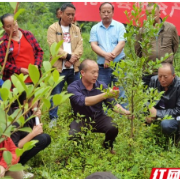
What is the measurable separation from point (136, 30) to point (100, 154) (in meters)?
1.43

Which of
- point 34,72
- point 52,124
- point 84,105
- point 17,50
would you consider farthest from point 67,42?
point 34,72

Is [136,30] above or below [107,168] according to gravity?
above

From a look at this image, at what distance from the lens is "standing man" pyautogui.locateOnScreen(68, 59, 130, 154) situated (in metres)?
3.45

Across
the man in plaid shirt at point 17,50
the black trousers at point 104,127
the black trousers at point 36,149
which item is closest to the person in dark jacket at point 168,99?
the black trousers at point 104,127

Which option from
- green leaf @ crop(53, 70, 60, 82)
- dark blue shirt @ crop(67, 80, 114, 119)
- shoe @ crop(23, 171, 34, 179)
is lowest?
shoe @ crop(23, 171, 34, 179)

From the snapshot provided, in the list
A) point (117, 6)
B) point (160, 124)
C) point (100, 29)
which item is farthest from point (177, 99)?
point (117, 6)

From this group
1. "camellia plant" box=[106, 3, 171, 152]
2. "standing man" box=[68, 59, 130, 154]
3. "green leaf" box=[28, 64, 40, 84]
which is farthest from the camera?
"standing man" box=[68, 59, 130, 154]

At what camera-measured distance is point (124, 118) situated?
329 cm

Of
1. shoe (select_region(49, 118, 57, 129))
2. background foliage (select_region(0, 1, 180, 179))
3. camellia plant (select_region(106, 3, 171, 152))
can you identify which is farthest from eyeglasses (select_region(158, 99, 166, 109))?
shoe (select_region(49, 118, 57, 129))

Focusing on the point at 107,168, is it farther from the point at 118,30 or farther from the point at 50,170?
the point at 118,30

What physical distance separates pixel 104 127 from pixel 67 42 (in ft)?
4.90

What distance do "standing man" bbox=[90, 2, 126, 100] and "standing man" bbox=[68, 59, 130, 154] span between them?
93cm

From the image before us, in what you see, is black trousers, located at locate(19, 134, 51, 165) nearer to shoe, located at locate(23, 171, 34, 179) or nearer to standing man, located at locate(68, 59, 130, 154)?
shoe, located at locate(23, 171, 34, 179)

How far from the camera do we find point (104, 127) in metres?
3.55
